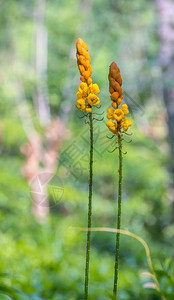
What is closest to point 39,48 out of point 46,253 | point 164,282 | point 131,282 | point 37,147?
point 37,147

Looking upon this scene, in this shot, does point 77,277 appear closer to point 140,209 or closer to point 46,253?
point 46,253

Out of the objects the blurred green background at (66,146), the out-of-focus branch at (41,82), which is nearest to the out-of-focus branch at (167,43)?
the blurred green background at (66,146)

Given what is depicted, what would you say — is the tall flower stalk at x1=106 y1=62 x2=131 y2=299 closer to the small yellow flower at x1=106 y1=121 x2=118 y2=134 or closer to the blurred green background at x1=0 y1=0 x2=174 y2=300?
the small yellow flower at x1=106 y1=121 x2=118 y2=134

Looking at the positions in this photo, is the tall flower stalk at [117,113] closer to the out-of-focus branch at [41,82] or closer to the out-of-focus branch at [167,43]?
the out-of-focus branch at [167,43]

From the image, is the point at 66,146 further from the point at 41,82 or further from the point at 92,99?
the point at 92,99

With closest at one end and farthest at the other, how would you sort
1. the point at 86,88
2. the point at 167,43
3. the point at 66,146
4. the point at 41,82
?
the point at 86,88 < the point at 167,43 < the point at 66,146 < the point at 41,82

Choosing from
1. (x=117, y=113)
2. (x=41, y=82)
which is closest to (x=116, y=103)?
(x=117, y=113)

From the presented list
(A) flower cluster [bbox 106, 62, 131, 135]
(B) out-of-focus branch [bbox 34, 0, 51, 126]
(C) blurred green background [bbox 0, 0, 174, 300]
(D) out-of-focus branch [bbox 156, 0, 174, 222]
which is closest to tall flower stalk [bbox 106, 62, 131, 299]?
(A) flower cluster [bbox 106, 62, 131, 135]
